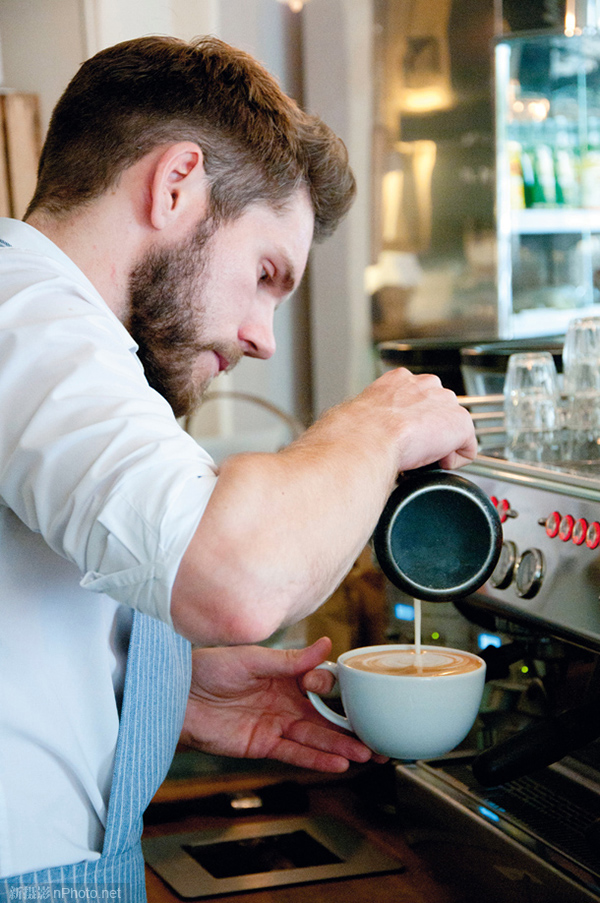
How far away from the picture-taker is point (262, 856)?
89 centimetres

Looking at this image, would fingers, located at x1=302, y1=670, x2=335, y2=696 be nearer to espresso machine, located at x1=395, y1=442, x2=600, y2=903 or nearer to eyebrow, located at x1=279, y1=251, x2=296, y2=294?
espresso machine, located at x1=395, y1=442, x2=600, y2=903

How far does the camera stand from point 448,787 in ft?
2.80

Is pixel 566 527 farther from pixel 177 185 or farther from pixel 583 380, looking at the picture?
pixel 177 185

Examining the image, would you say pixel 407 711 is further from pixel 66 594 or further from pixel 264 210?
pixel 264 210

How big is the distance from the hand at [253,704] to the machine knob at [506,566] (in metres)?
0.18

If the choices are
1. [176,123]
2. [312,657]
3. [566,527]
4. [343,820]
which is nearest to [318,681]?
[312,657]

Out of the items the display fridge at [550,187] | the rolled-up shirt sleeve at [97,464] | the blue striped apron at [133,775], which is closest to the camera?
the rolled-up shirt sleeve at [97,464]

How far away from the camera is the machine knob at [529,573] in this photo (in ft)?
2.56

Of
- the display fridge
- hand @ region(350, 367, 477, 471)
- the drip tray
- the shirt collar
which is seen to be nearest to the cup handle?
the drip tray

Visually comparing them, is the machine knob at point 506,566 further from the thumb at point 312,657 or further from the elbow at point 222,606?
the elbow at point 222,606

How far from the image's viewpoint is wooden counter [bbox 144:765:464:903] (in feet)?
2.64

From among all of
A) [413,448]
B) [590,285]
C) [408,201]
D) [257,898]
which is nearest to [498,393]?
[413,448]

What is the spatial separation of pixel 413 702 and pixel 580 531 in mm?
178

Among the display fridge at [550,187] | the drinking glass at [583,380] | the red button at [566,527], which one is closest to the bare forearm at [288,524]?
the red button at [566,527]
